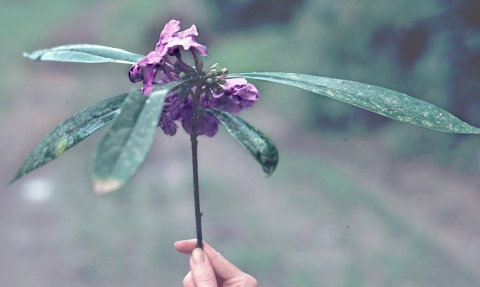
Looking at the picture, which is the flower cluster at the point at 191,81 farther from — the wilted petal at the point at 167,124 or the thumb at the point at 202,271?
the thumb at the point at 202,271

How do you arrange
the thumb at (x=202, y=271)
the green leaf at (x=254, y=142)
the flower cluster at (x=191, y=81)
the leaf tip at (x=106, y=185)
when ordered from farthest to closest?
1. the thumb at (x=202, y=271)
2. the flower cluster at (x=191, y=81)
3. the green leaf at (x=254, y=142)
4. the leaf tip at (x=106, y=185)

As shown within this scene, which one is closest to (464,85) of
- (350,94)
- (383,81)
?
(383,81)

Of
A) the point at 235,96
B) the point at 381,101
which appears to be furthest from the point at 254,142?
the point at 381,101

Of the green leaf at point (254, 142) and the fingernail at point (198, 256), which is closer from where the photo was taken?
the green leaf at point (254, 142)

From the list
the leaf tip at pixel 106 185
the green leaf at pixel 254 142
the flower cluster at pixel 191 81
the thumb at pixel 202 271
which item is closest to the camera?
the leaf tip at pixel 106 185

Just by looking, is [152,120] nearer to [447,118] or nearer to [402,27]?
[447,118]

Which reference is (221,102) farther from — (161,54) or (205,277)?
(205,277)

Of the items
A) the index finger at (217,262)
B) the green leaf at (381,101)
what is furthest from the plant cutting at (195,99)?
the index finger at (217,262)
